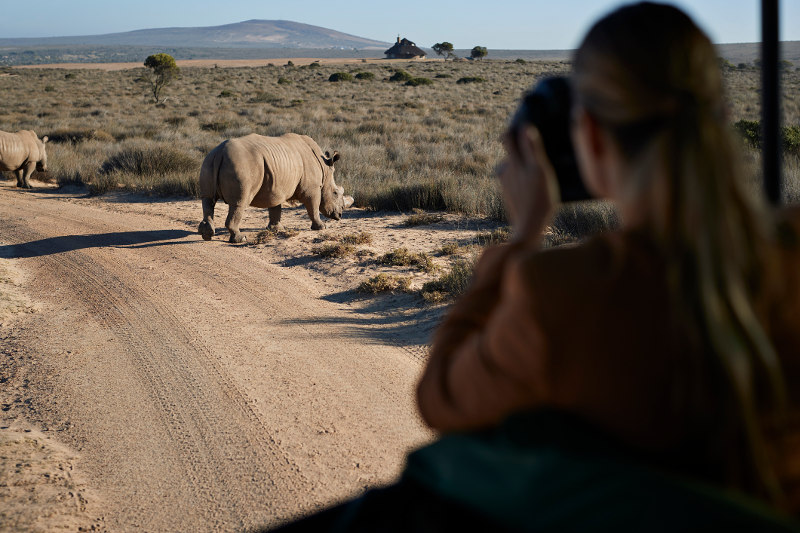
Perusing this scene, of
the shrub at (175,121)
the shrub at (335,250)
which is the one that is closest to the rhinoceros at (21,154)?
the shrub at (335,250)

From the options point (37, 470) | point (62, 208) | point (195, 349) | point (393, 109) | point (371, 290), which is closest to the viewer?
point (37, 470)

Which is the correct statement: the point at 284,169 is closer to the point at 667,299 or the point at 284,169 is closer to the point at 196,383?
the point at 196,383

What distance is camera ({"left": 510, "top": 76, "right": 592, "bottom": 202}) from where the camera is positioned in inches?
59.1

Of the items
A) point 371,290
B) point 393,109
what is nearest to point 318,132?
point 393,109

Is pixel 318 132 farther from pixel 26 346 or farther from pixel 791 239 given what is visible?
pixel 791 239

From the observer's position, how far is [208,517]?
150 inches

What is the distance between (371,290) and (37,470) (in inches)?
169

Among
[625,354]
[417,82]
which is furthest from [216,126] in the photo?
[625,354]

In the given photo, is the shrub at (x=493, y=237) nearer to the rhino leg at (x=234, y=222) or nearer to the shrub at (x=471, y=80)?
the rhino leg at (x=234, y=222)

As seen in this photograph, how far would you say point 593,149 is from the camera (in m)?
1.29

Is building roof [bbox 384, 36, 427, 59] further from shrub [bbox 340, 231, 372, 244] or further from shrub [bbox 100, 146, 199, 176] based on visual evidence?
shrub [bbox 340, 231, 372, 244]

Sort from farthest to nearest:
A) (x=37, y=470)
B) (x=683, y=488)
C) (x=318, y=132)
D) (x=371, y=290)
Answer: (x=318, y=132), (x=371, y=290), (x=37, y=470), (x=683, y=488)

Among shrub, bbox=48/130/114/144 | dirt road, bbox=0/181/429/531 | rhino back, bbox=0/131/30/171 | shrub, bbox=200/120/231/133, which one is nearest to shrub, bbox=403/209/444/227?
dirt road, bbox=0/181/429/531

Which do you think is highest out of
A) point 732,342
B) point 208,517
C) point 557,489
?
point 732,342
